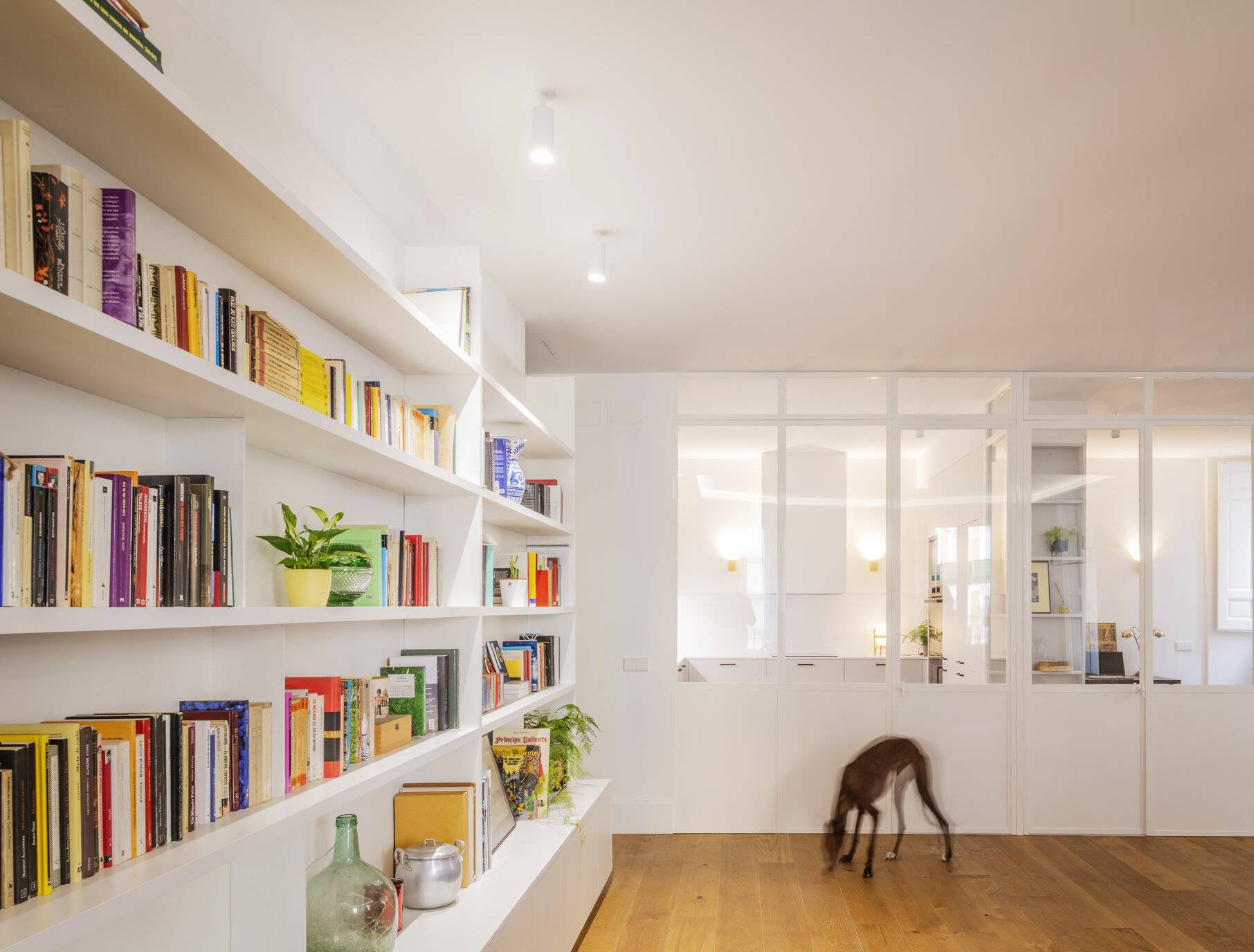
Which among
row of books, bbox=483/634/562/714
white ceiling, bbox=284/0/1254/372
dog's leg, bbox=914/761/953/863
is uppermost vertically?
white ceiling, bbox=284/0/1254/372

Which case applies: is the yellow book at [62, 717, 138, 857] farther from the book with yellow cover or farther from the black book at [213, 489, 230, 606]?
the book with yellow cover

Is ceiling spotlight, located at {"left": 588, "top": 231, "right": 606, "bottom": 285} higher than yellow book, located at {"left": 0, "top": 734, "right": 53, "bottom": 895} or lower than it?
higher

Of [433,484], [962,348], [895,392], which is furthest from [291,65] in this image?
[895,392]

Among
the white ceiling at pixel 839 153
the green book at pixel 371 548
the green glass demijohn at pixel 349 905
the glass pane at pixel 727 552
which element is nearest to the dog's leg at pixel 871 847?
the glass pane at pixel 727 552

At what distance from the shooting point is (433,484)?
9.93 feet

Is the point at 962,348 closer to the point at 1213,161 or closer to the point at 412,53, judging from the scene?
the point at 1213,161

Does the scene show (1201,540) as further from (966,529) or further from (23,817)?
(23,817)

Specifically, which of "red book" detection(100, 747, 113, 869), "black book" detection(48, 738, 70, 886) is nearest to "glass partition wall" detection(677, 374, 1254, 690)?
"red book" detection(100, 747, 113, 869)

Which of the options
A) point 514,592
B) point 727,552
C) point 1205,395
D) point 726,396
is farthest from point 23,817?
point 1205,395

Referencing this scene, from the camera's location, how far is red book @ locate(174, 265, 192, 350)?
5.57 ft

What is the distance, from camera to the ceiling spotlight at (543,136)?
267cm

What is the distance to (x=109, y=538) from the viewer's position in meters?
1.49

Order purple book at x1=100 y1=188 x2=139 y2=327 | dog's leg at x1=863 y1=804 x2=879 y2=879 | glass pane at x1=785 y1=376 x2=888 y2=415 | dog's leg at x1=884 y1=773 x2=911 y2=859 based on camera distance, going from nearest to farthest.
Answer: purple book at x1=100 y1=188 x2=139 y2=327 → dog's leg at x1=863 y1=804 x2=879 y2=879 → dog's leg at x1=884 y1=773 x2=911 y2=859 → glass pane at x1=785 y1=376 x2=888 y2=415

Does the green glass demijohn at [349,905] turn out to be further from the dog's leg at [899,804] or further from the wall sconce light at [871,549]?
the wall sconce light at [871,549]
